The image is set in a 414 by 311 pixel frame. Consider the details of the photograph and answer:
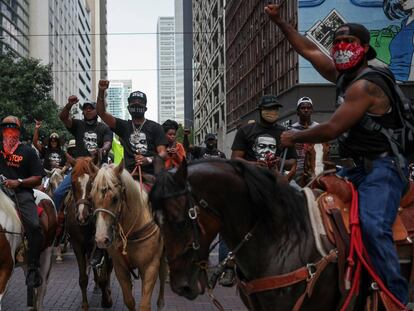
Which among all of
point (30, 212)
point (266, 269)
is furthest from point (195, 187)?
point (30, 212)

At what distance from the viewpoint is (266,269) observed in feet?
11.0

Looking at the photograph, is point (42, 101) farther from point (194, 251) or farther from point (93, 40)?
point (93, 40)

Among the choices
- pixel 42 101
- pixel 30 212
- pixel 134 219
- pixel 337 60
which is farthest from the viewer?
pixel 42 101

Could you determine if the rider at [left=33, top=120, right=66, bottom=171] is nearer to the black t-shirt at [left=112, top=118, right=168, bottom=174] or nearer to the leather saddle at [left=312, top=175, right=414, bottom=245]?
the black t-shirt at [left=112, top=118, right=168, bottom=174]

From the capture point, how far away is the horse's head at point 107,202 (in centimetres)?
529

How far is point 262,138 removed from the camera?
6.90m

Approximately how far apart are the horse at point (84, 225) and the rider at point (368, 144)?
10.1ft

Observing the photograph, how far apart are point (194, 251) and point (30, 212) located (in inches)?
154

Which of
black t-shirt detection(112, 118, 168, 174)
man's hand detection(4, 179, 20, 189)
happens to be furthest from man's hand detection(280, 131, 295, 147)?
man's hand detection(4, 179, 20, 189)

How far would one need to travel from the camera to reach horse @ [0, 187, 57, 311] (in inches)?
229

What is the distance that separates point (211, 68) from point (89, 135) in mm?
65696

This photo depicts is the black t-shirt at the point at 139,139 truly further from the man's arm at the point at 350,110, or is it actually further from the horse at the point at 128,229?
the man's arm at the point at 350,110

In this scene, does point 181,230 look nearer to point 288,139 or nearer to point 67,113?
point 288,139

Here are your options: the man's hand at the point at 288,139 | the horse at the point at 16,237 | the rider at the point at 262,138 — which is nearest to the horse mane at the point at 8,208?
the horse at the point at 16,237
